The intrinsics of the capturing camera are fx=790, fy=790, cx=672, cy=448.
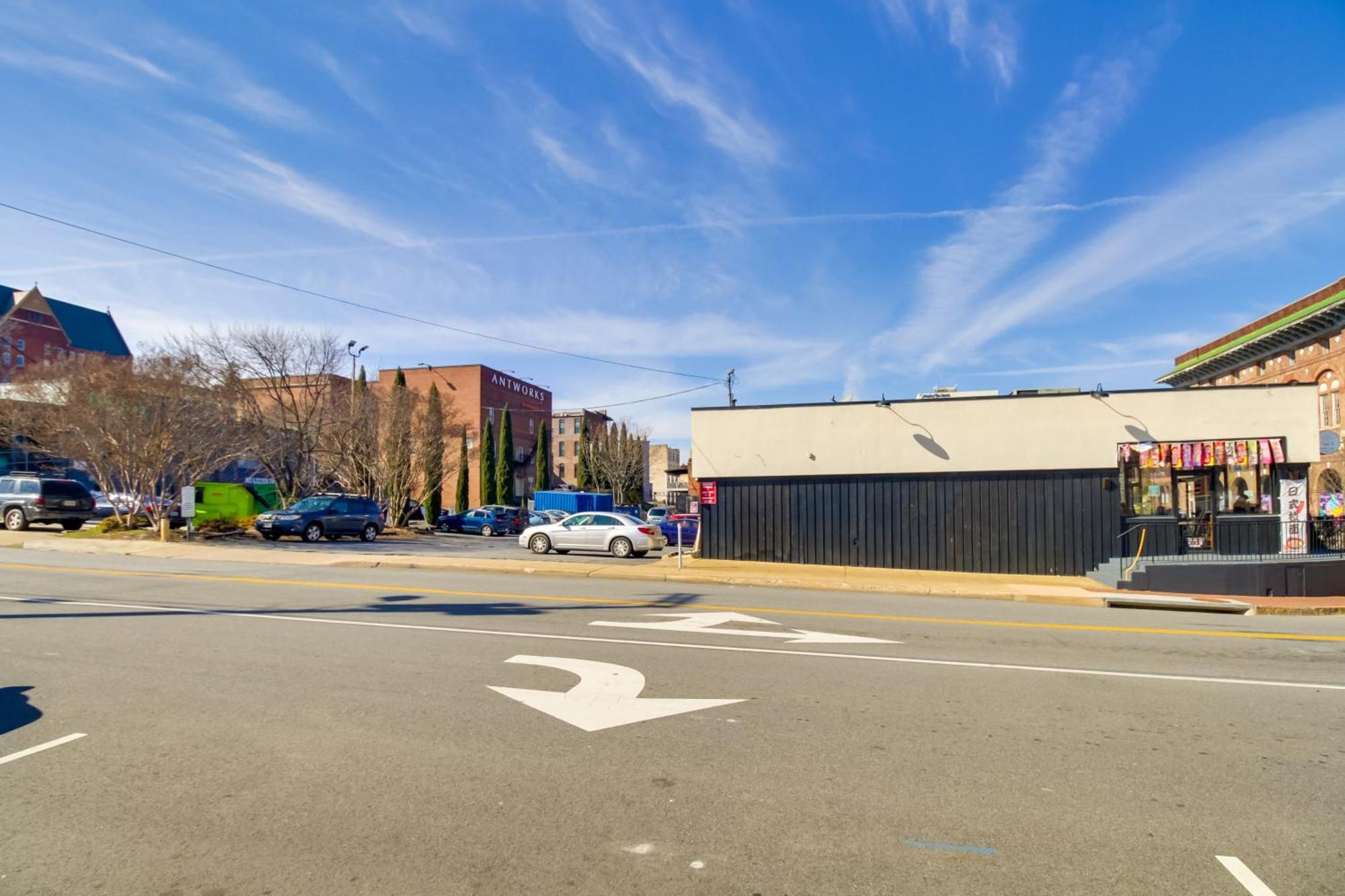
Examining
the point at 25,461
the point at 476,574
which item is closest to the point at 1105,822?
the point at 476,574

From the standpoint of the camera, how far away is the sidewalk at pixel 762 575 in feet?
49.5

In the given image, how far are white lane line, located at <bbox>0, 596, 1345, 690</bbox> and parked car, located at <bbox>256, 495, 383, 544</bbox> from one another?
15.0 m

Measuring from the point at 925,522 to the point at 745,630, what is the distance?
11.2 metres

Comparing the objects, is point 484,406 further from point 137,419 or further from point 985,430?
point 985,430

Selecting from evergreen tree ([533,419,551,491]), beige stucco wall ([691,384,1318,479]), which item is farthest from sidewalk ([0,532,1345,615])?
evergreen tree ([533,419,551,491])

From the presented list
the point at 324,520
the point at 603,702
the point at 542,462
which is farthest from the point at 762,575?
the point at 542,462

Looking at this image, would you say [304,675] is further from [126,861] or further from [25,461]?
[25,461]

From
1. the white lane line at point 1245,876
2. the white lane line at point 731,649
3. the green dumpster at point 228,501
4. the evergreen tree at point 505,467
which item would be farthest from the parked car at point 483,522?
the white lane line at point 1245,876

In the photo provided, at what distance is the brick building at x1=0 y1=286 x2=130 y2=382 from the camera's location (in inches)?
2763

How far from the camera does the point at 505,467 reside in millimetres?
58906

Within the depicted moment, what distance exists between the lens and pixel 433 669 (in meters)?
7.43

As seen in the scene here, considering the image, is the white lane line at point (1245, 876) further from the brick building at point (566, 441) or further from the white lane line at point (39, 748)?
the brick building at point (566, 441)

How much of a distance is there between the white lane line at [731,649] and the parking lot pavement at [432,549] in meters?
9.46

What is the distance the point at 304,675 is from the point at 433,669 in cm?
112
